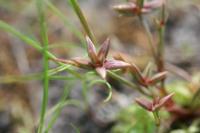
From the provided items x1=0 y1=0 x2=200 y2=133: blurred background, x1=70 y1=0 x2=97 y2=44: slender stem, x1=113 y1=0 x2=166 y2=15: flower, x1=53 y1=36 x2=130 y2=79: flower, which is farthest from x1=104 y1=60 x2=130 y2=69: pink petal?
x1=0 y1=0 x2=200 y2=133: blurred background

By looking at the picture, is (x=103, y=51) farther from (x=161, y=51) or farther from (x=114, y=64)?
(x=161, y=51)

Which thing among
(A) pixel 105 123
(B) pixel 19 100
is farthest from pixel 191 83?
(B) pixel 19 100

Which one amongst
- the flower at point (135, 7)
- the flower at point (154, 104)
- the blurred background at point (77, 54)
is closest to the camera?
the flower at point (154, 104)

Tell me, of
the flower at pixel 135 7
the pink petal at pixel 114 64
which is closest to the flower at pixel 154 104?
the pink petal at pixel 114 64

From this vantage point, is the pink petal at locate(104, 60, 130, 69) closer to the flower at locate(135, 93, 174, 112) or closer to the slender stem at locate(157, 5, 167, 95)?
the flower at locate(135, 93, 174, 112)

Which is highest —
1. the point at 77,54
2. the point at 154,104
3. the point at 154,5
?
the point at 154,5

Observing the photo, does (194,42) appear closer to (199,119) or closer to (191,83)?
(191,83)

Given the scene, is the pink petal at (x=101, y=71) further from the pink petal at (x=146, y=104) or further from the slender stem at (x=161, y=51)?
the slender stem at (x=161, y=51)

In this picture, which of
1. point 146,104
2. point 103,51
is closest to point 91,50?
point 103,51
